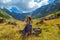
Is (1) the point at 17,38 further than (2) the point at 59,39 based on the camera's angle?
No

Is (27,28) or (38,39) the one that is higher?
(27,28)

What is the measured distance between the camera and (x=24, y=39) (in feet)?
60.6

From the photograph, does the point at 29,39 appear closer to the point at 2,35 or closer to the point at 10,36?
the point at 10,36

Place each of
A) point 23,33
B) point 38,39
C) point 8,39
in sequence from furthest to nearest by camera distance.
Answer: point 23,33
point 38,39
point 8,39

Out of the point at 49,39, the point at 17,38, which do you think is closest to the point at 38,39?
the point at 49,39

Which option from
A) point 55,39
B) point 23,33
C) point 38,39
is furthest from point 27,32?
point 55,39

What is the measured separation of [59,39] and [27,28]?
4.05 metres

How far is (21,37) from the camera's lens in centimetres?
1914

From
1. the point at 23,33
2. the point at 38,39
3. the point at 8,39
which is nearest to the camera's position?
the point at 8,39

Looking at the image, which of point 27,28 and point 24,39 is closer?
point 24,39

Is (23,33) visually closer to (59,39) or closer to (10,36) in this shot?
(10,36)

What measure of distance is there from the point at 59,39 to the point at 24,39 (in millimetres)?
4684

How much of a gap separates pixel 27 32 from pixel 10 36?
8.72ft

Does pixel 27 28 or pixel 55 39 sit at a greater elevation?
pixel 27 28
